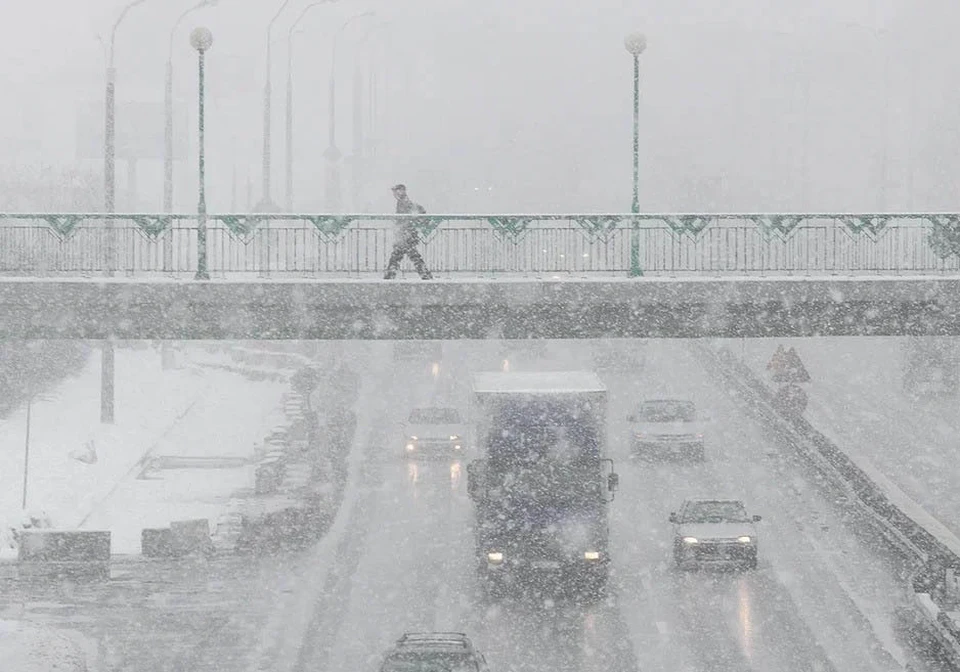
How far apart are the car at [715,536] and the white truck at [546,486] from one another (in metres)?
2.62

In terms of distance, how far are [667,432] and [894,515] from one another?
11.2 meters

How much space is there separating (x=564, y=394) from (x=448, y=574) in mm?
4687

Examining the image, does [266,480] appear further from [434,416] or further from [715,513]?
[715,513]

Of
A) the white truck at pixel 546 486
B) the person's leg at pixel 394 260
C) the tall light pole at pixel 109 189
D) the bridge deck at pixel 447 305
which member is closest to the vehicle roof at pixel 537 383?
the white truck at pixel 546 486

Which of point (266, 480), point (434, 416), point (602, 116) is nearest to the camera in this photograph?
point (266, 480)

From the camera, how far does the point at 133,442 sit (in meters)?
44.6

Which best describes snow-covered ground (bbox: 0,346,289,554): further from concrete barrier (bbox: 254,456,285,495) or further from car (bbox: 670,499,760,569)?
car (bbox: 670,499,760,569)

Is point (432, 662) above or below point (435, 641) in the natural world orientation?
below

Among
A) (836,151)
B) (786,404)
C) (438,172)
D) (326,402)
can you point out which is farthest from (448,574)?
(836,151)

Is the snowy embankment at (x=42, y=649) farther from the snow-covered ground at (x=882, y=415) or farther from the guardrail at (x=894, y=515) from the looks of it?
the snow-covered ground at (x=882, y=415)

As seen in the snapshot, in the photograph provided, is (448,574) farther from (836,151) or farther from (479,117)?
(479,117)

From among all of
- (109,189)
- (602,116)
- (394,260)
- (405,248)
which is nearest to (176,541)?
(109,189)

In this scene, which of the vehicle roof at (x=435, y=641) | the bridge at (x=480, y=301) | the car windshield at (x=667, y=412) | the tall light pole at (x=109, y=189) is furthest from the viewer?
the car windshield at (x=667, y=412)

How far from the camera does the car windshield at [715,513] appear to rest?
29.8 meters
